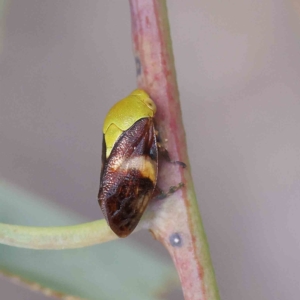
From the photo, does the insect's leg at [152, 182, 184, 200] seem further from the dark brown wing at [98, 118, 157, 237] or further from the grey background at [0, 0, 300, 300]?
the grey background at [0, 0, 300, 300]

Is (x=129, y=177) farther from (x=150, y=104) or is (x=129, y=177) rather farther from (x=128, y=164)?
(x=150, y=104)

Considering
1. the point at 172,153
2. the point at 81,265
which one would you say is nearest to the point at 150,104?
the point at 172,153

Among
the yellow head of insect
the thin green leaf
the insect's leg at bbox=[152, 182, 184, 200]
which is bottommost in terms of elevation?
the thin green leaf

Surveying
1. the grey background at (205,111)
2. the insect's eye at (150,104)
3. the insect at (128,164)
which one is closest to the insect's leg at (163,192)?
the insect at (128,164)

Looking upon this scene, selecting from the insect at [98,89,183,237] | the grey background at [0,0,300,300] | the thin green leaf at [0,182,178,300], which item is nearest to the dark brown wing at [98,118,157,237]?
the insect at [98,89,183,237]

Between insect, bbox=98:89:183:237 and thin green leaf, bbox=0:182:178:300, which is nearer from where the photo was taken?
insect, bbox=98:89:183:237

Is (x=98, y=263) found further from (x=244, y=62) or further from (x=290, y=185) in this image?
(x=244, y=62)
